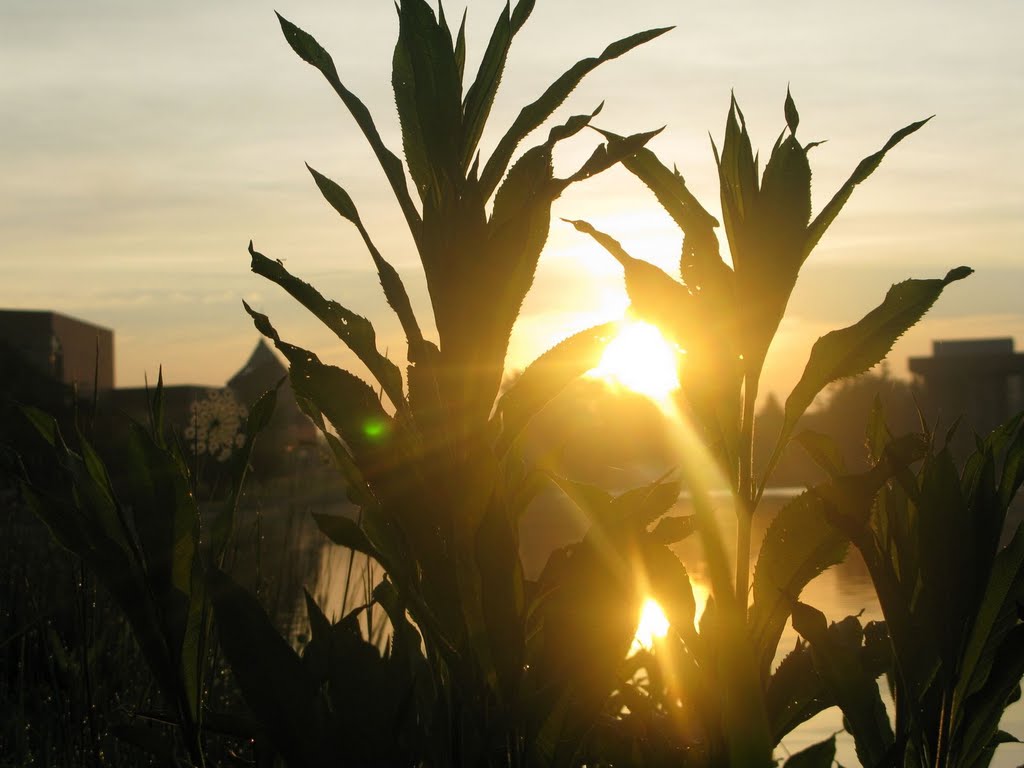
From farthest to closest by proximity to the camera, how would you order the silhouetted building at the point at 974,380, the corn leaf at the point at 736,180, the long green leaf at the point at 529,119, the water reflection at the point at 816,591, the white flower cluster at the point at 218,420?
the silhouetted building at the point at 974,380 < the white flower cluster at the point at 218,420 < the water reflection at the point at 816,591 < the corn leaf at the point at 736,180 < the long green leaf at the point at 529,119

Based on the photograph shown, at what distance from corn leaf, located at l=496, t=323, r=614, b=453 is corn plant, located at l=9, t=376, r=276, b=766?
0.34m

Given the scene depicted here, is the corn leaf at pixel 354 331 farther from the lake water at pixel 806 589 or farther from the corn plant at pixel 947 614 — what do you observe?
the corn plant at pixel 947 614

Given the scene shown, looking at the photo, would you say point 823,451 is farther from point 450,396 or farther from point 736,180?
point 450,396

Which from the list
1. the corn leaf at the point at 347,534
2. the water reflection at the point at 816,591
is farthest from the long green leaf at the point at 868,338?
the corn leaf at the point at 347,534

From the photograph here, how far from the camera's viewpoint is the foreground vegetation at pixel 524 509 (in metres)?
1.13

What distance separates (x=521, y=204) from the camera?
118cm

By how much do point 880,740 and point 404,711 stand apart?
591 millimetres

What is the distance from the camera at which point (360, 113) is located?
1152 millimetres

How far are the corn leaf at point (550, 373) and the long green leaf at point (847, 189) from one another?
0.32 meters

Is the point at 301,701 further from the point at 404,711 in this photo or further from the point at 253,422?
the point at 253,422

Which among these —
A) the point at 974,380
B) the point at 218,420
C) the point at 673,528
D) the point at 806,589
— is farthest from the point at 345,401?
the point at 974,380

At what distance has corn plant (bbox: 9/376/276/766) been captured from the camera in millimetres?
1199

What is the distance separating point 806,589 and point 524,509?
6.55 meters

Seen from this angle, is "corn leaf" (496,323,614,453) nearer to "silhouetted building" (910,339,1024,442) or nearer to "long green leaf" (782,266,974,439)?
"long green leaf" (782,266,974,439)
